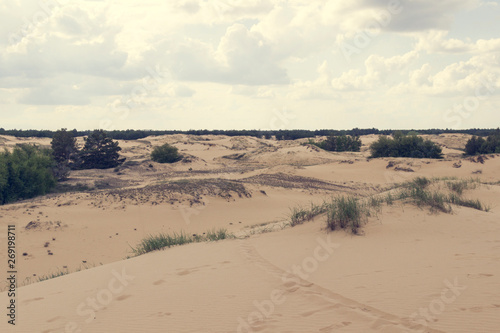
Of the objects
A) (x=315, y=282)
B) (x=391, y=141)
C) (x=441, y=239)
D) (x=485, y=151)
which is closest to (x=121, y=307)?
(x=315, y=282)

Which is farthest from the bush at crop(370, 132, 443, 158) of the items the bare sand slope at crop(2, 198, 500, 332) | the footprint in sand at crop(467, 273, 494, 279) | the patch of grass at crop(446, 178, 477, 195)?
the footprint in sand at crop(467, 273, 494, 279)

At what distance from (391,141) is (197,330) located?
3988cm

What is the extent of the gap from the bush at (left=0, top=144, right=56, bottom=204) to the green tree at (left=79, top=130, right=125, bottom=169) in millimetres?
12888

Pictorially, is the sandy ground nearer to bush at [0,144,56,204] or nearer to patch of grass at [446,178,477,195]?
patch of grass at [446,178,477,195]

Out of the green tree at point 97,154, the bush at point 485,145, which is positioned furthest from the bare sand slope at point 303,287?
the bush at point 485,145

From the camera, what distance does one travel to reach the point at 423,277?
5559 mm

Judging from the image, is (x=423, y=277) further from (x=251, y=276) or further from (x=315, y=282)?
(x=251, y=276)

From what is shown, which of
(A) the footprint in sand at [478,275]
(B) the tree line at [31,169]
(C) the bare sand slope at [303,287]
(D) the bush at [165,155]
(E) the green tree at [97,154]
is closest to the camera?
(C) the bare sand slope at [303,287]

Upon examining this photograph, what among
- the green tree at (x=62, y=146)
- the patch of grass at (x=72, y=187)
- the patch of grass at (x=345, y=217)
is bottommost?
the patch of grass at (x=72, y=187)

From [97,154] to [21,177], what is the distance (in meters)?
15.6

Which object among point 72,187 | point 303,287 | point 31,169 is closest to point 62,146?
point 72,187

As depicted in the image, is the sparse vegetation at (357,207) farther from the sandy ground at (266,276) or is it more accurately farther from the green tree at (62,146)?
the green tree at (62,146)

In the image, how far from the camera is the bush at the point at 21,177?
1908 centimetres

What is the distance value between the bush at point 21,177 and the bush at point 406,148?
103 feet
